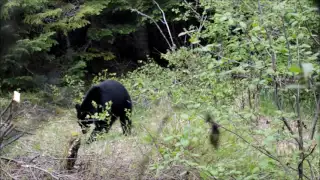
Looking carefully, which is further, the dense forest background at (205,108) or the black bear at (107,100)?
the black bear at (107,100)

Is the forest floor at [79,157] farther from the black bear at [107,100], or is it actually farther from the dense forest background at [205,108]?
the black bear at [107,100]

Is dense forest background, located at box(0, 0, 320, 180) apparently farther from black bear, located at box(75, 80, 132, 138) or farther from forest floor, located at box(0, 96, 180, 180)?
black bear, located at box(75, 80, 132, 138)

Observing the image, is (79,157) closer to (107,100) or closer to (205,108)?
(205,108)

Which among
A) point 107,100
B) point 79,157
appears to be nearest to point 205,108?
point 79,157

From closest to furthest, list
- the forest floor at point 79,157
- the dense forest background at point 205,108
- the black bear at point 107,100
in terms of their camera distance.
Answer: the dense forest background at point 205,108
the forest floor at point 79,157
the black bear at point 107,100

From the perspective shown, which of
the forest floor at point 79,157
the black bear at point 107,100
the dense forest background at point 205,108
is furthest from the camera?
the black bear at point 107,100

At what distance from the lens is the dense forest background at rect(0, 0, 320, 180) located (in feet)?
12.6

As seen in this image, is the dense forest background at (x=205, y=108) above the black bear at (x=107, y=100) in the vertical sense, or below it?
above

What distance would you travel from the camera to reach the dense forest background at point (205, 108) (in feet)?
12.6

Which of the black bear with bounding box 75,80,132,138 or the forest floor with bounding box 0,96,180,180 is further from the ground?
the forest floor with bounding box 0,96,180,180

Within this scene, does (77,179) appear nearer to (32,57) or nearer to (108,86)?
(108,86)

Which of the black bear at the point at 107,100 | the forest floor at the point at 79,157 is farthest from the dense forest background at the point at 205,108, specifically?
the black bear at the point at 107,100

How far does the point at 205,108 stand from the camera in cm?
433

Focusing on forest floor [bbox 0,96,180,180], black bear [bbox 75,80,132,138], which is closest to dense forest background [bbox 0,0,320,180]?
forest floor [bbox 0,96,180,180]
